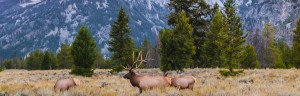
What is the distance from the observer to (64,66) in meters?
96.6

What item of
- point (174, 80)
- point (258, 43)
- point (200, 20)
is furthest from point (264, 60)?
point (174, 80)

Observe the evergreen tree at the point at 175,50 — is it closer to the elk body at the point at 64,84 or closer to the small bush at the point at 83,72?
the small bush at the point at 83,72

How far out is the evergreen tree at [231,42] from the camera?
3136 cm

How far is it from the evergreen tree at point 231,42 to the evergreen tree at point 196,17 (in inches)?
368

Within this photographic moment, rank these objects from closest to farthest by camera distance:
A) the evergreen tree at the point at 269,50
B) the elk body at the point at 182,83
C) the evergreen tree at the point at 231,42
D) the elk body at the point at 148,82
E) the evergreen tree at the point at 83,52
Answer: the elk body at the point at 148,82 < the elk body at the point at 182,83 < the evergreen tree at the point at 231,42 < the evergreen tree at the point at 83,52 < the evergreen tree at the point at 269,50

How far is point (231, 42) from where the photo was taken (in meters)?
32.2

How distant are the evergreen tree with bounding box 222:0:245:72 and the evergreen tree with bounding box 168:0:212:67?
935 cm

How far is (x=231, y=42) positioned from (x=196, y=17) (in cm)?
1337

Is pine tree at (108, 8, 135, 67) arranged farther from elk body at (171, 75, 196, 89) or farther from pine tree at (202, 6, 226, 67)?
elk body at (171, 75, 196, 89)

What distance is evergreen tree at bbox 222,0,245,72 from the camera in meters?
31.4

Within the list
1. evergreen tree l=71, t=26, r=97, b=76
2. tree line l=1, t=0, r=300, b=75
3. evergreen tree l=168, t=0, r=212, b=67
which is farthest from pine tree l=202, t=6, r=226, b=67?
evergreen tree l=71, t=26, r=97, b=76

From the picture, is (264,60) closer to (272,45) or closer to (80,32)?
(272,45)

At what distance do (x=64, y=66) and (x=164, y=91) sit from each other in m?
86.3

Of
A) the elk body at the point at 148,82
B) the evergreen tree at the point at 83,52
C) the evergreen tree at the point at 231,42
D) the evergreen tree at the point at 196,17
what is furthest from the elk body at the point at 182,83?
the evergreen tree at the point at 196,17
